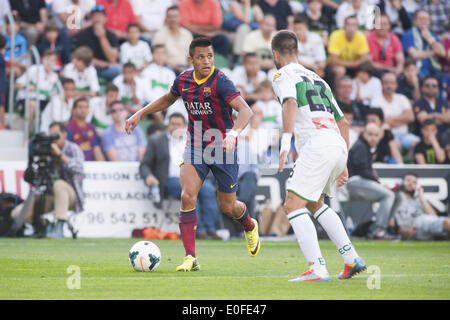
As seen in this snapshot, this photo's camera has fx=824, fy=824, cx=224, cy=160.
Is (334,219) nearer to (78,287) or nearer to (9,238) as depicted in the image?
(78,287)

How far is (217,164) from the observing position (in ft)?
32.6

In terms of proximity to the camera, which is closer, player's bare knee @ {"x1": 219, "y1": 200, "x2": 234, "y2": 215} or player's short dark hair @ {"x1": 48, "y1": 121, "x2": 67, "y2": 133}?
player's bare knee @ {"x1": 219, "y1": 200, "x2": 234, "y2": 215}

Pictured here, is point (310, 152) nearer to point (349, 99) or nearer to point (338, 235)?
point (338, 235)

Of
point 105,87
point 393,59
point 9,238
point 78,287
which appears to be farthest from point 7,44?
point 78,287

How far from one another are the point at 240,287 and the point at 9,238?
881cm

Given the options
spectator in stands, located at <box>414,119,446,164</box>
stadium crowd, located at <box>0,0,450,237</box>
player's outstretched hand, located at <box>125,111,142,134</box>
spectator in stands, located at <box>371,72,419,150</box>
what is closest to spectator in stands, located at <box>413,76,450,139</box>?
stadium crowd, located at <box>0,0,450,237</box>

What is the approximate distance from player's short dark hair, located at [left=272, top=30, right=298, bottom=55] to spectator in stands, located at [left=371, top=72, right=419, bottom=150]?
1165 cm

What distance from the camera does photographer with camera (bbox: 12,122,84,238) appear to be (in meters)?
15.7

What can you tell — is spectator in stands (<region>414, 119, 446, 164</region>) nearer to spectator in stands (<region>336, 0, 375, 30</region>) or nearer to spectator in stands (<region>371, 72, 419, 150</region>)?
spectator in stands (<region>371, 72, 419, 150</region>)

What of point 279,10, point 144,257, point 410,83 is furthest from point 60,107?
point 144,257

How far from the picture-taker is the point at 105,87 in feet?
63.1

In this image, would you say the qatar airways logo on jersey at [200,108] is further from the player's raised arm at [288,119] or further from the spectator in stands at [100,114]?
the spectator in stands at [100,114]

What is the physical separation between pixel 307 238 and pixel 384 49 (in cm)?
1410

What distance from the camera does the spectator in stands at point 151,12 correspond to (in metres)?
20.2
